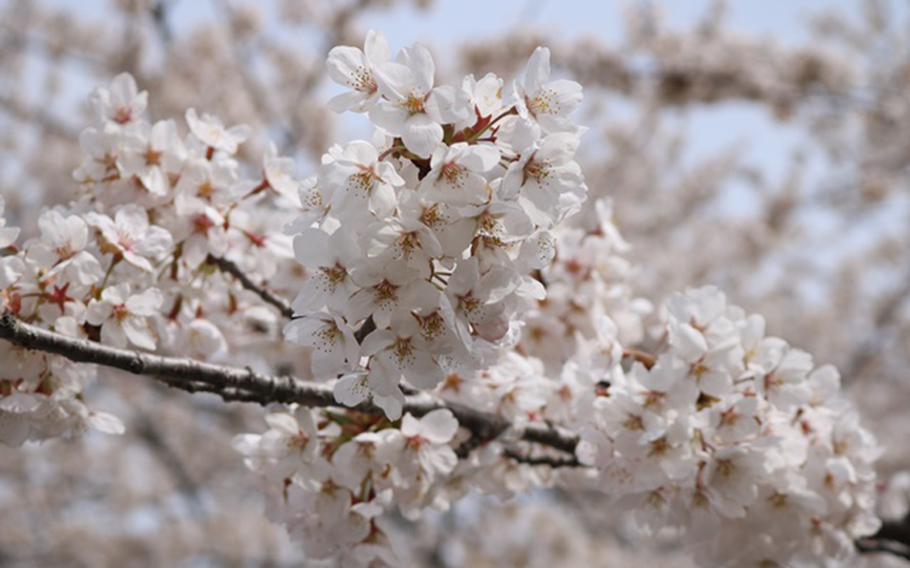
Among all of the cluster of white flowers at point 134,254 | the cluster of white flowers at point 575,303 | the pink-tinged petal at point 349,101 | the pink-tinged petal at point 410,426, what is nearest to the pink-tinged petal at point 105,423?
the cluster of white flowers at point 134,254

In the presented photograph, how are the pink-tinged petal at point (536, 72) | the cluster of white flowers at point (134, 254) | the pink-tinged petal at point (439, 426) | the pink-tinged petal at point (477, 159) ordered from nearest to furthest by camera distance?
the pink-tinged petal at point (477, 159)
the pink-tinged petal at point (536, 72)
the cluster of white flowers at point (134, 254)
the pink-tinged petal at point (439, 426)

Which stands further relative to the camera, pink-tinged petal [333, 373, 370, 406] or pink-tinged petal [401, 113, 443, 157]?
pink-tinged petal [333, 373, 370, 406]

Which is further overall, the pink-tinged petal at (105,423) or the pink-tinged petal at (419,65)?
the pink-tinged petal at (105,423)

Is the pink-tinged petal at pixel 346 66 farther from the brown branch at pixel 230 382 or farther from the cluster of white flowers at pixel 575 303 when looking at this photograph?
the cluster of white flowers at pixel 575 303

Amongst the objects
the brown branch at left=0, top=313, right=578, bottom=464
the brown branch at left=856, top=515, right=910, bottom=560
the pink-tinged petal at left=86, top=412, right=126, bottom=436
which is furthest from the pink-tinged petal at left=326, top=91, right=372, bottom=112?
the brown branch at left=856, top=515, right=910, bottom=560

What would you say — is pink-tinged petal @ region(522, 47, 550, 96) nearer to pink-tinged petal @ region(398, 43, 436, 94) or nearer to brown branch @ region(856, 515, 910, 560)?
pink-tinged petal @ region(398, 43, 436, 94)

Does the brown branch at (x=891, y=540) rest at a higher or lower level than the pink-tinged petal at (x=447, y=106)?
lower

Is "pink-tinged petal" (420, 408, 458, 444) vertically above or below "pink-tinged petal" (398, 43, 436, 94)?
below
